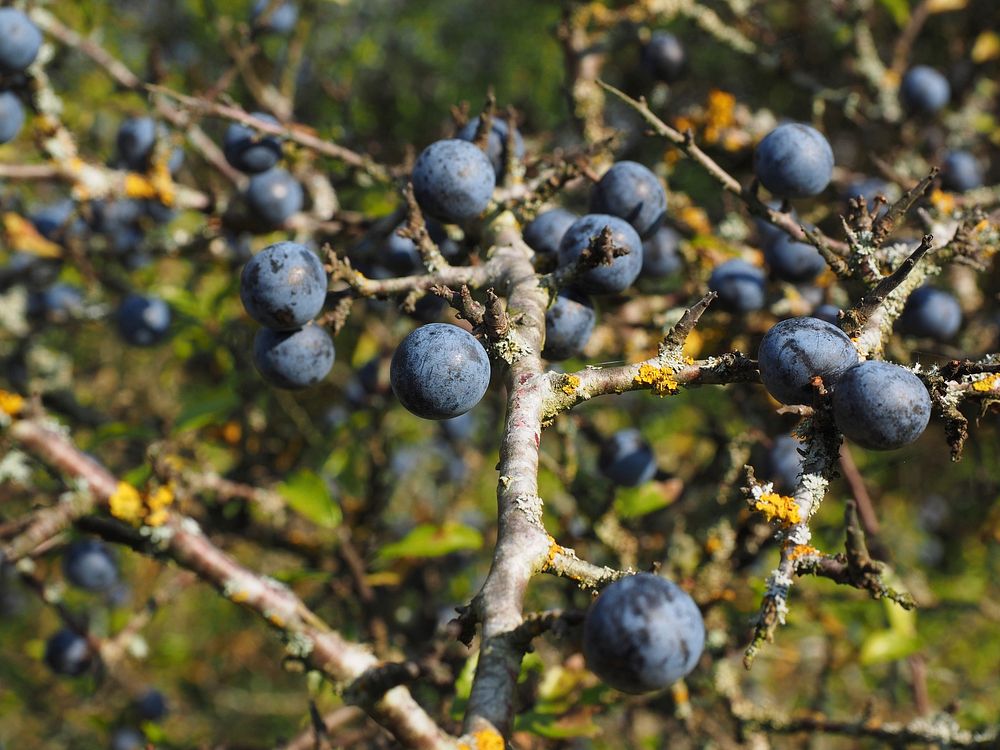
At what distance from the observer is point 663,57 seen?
10.5ft

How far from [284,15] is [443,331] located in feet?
8.92

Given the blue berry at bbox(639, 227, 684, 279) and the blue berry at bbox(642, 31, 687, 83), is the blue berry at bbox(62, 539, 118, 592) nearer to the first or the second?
the blue berry at bbox(639, 227, 684, 279)

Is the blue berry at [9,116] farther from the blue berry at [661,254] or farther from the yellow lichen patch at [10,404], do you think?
the blue berry at [661,254]

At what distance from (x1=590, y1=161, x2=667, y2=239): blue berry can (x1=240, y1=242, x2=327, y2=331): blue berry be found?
2.24ft

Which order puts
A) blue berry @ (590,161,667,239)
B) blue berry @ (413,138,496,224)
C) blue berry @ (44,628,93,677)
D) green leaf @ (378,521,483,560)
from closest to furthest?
blue berry @ (413,138,496,224) → blue berry @ (590,161,667,239) → green leaf @ (378,521,483,560) → blue berry @ (44,628,93,677)

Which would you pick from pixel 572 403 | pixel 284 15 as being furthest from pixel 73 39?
pixel 572 403

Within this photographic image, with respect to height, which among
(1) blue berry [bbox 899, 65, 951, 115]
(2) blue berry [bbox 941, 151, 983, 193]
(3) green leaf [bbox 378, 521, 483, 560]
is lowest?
(3) green leaf [bbox 378, 521, 483, 560]

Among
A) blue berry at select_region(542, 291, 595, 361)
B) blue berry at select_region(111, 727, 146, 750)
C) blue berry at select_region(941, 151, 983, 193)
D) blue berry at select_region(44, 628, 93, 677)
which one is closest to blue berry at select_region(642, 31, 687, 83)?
blue berry at select_region(941, 151, 983, 193)

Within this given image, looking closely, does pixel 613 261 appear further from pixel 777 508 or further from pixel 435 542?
pixel 435 542

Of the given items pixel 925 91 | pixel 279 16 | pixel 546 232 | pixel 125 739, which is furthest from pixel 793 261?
pixel 125 739

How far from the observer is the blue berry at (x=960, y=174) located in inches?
124

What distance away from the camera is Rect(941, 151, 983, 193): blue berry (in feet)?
10.3

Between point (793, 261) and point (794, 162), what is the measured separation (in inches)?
15.5

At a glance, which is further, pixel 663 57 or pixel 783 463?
pixel 663 57
